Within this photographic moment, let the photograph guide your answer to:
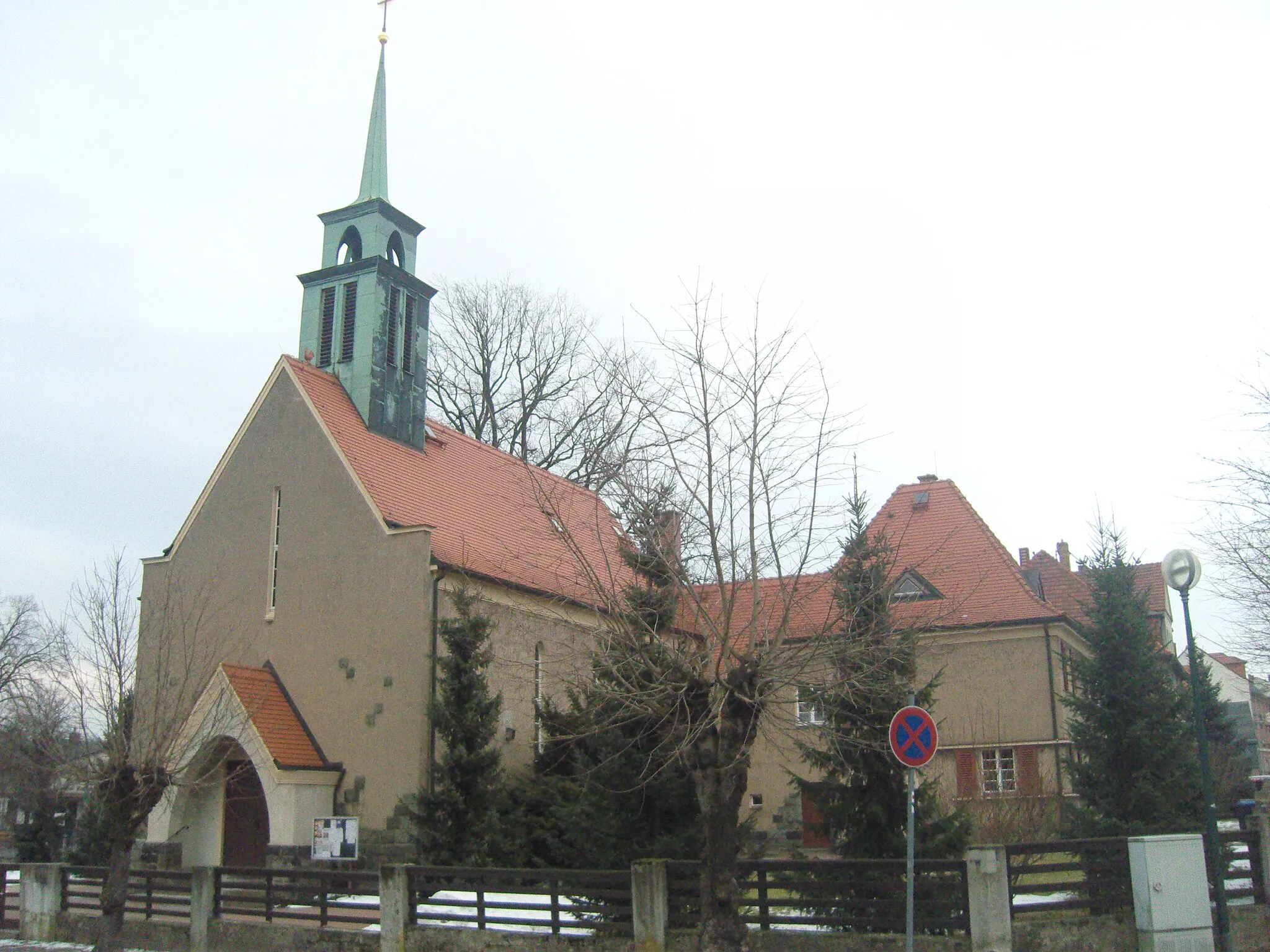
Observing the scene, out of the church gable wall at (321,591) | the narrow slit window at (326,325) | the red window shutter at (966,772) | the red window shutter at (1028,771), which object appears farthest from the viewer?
the narrow slit window at (326,325)

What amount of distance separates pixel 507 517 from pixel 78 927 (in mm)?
11974

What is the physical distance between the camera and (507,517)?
26.2 meters

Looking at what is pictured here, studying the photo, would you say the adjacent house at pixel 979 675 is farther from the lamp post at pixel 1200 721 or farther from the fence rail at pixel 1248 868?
the lamp post at pixel 1200 721

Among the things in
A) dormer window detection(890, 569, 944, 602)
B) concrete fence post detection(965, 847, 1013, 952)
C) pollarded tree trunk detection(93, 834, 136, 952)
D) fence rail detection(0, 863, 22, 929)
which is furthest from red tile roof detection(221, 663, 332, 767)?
concrete fence post detection(965, 847, 1013, 952)

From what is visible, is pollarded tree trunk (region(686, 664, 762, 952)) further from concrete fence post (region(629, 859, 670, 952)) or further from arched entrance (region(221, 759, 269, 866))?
arched entrance (region(221, 759, 269, 866))

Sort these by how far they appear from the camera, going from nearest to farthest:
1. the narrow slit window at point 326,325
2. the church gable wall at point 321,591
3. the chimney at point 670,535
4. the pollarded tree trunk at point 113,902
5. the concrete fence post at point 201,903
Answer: the chimney at point 670,535 < the pollarded tree trunk at point 113,902 < the concrete fence post at point 201,903 < the church gable wall at point 321,591 < the narrow slit window at point 326,325

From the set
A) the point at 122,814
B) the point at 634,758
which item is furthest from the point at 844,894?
the point at 122,814

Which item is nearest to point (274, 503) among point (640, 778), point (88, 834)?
point (88, 834)

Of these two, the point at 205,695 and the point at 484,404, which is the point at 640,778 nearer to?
the point at 205,695

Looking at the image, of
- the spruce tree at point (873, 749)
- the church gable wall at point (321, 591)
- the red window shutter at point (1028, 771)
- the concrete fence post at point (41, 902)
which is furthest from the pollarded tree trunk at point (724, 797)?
the concrete fence post at point (41, 902)

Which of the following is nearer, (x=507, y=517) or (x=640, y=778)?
(x=640, y=778)

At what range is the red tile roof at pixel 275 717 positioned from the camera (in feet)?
66.0

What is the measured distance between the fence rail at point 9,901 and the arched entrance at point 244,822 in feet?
11.4

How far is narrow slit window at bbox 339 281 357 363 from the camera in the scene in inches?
997
